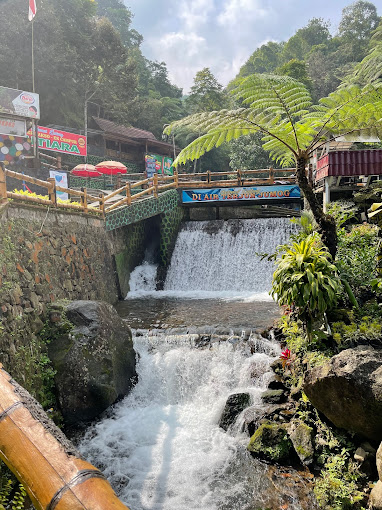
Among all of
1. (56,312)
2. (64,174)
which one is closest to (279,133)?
(56,312)

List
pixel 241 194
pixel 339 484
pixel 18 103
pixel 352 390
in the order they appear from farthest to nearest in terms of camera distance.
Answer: pixel 241 194
pixel 18 103
pixel 352 390
pixel 339 484

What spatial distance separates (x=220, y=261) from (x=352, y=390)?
10.9 m

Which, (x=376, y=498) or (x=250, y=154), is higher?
(x=250, y=154)

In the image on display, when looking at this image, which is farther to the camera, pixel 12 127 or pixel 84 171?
pixel 84 171

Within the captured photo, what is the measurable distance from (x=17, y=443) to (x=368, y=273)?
264 inches

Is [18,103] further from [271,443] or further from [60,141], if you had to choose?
[271,443]

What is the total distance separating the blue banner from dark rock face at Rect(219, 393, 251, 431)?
11.0 meters

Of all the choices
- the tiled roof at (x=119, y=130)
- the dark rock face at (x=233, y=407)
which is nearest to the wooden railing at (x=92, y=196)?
the dark rock face at (x=233, y=407)

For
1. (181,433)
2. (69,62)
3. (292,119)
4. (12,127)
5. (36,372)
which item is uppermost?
(69,62)

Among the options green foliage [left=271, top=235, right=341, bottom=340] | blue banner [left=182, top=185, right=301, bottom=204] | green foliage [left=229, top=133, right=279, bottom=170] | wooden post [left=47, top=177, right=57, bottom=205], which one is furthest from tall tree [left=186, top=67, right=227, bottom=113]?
green foliage [left=271, top=235, right=341, bottom=340]

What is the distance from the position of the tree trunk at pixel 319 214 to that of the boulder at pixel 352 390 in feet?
6.70

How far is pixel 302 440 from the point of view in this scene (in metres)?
5.56

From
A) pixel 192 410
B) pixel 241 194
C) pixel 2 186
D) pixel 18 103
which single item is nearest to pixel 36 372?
pixel 192 410

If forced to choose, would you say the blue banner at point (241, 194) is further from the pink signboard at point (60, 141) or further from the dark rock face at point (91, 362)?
the dark rock face at point (91, 362)
